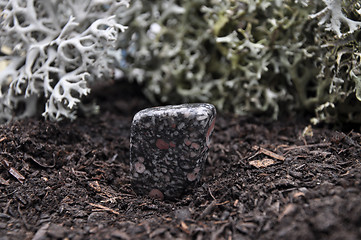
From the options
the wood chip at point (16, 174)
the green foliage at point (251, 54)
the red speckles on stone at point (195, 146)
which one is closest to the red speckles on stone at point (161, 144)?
the red speckles on stone at point (195, 146)

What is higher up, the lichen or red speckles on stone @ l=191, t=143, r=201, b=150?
the lichen

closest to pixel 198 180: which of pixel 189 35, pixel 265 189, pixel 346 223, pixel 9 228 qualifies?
pixel 265 189

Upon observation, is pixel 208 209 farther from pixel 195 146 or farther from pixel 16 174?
pixel 16 174

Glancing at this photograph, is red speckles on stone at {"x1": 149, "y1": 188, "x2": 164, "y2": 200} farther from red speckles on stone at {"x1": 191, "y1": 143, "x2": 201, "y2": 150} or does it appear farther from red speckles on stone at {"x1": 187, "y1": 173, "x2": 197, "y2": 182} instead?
red speckles on stone at {"x1": 191, "y1": 143, "x2": 201, "y2": 150}

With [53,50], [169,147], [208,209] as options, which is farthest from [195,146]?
[53,50]

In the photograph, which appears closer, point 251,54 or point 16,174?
point 16,174

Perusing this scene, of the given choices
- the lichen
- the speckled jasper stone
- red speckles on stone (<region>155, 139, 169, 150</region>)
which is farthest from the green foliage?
red speckles on stone (<region>155, 139, 169, 150</region>)

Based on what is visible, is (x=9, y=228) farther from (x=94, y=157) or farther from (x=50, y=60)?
(x=50, y=60)

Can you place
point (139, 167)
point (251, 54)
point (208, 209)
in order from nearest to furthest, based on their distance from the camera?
point (208, 209), point (139, 167), point (251, 54)
